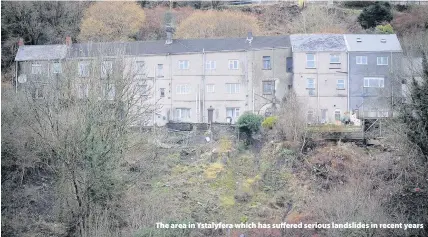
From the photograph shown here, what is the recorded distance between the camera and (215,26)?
98.9 ft

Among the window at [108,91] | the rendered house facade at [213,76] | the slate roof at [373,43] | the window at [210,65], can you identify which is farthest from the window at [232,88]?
the window at [108,91]

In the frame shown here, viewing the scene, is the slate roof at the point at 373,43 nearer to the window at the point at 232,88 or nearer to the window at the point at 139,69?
the window at the point at 232,88

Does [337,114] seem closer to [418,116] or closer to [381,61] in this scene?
[381,61]

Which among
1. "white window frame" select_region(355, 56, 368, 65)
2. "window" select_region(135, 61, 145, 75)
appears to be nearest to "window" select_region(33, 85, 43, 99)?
"window" select_region(135, 61, 145, 75)

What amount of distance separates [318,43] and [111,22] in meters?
9.14

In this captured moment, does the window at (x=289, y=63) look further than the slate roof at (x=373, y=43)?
Yes

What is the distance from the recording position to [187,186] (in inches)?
776

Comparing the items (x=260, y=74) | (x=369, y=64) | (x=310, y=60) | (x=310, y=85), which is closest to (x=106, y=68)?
(x=260, y=74)

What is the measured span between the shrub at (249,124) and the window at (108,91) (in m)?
5.59

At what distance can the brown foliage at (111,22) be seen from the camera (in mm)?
28350

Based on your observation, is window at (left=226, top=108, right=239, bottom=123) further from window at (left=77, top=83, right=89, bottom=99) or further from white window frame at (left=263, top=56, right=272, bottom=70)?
window at (left=77, top=83, right=89, bottom=99)

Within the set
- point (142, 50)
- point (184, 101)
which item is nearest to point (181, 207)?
point (184, 101)

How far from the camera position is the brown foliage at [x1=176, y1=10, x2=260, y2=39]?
29641 millimetres

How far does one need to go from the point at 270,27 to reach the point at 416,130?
15952mm
